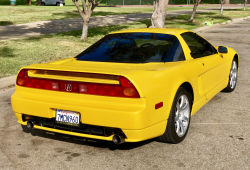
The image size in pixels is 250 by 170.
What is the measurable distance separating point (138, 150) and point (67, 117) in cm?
100

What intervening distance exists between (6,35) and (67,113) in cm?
1242

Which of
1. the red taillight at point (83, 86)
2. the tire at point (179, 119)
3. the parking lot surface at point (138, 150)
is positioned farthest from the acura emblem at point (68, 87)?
the tire at point (179, 119)

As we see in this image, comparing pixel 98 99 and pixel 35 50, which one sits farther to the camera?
pixel 35 50

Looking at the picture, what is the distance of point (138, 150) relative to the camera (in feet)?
13.5

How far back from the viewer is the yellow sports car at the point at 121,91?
3541 millimetres

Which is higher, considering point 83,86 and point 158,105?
point 83,86

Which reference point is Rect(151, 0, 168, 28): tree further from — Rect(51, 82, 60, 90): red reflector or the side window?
Rect(51, 82, 60, 90): red reflector

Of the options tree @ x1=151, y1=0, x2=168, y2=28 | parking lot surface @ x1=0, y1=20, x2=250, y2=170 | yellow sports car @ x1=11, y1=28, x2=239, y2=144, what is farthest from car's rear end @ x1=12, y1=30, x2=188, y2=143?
tree @ x1=151, y1=0, x2=168, y2=28

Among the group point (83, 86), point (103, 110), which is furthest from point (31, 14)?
point (103, 110)

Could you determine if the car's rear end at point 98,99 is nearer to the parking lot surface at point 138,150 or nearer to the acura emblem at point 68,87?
the acura emblem at point 68,87

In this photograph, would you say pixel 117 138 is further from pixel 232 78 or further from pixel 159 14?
pixel 159 14

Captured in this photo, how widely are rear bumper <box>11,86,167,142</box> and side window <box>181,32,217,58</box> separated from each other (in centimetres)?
167

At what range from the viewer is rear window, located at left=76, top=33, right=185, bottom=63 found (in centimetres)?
445

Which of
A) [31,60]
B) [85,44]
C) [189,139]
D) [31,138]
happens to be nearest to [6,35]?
[85,44]
